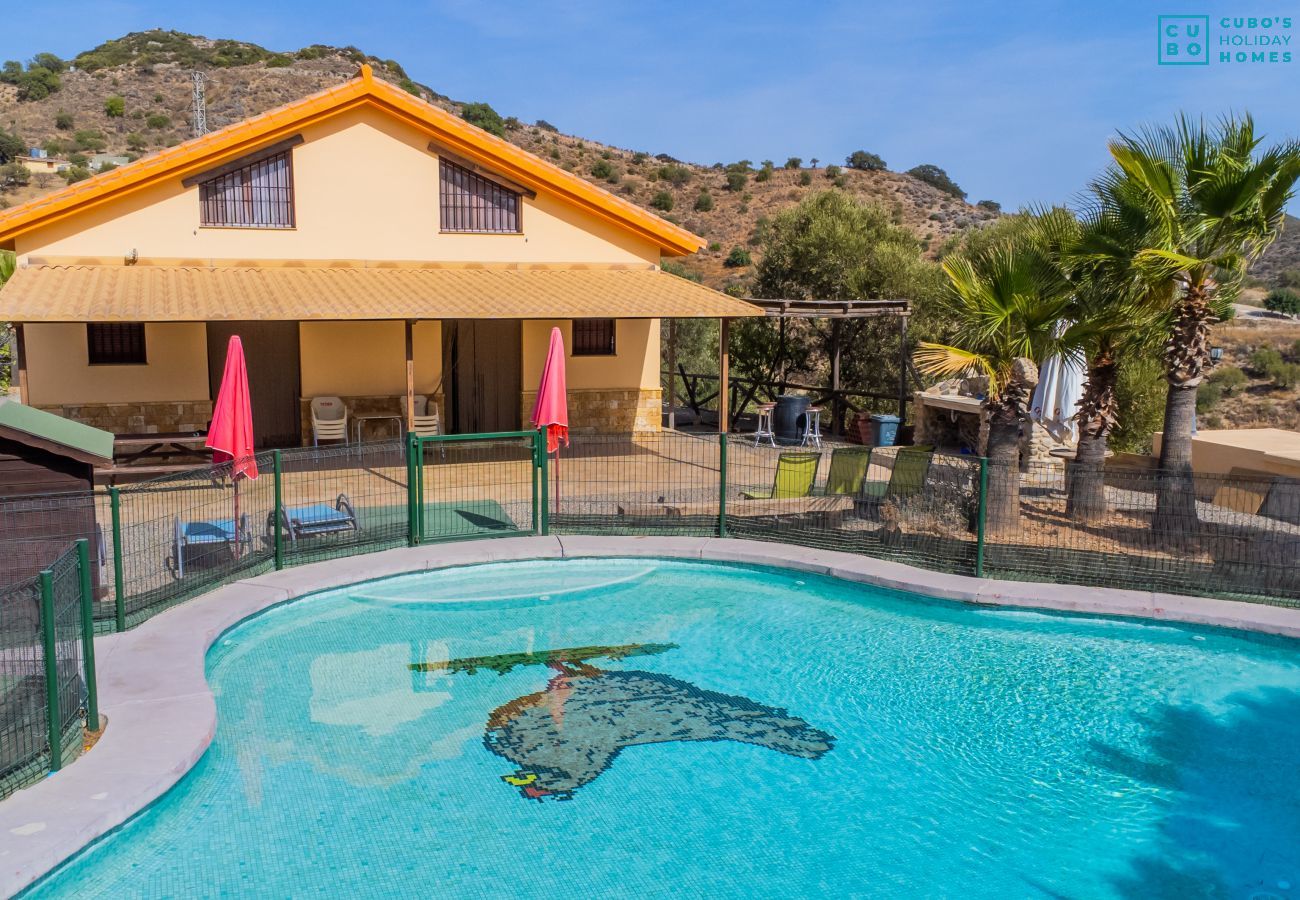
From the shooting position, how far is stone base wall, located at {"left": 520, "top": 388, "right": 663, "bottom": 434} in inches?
848

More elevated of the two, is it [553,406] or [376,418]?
[553,406]

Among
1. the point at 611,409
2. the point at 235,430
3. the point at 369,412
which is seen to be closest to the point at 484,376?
the point at 369,412

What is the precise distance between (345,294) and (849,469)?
885 cm

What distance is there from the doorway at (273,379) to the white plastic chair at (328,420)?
3.05 ft

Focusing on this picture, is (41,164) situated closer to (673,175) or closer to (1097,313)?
(673,175)

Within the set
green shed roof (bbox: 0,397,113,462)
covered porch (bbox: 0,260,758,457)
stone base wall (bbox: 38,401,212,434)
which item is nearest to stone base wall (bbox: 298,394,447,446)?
covered porch (bbox: 0,260,758,457)

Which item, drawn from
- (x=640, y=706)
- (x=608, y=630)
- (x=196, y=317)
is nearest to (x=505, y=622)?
(x=608, y=630)

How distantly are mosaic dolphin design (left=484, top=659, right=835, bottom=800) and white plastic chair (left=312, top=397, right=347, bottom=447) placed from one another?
10253 millimetres

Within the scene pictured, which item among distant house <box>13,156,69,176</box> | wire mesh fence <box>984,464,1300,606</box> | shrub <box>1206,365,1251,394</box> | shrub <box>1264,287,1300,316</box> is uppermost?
distant house <box>13,156,69,176</box>

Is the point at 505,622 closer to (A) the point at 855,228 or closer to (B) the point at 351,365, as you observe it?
(B) the point at 351,365

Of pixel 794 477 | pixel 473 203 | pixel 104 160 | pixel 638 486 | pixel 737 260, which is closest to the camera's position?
pixel 794 477

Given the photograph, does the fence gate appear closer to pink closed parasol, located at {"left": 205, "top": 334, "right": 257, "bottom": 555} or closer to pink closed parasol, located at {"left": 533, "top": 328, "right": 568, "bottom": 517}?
pink closed parasol, located at {"left": 533, "top": 328, "right": 568, "bottom": 517}

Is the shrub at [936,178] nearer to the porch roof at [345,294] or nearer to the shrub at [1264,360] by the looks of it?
the shrub at [1264,360]

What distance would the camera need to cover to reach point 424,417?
19.3m
